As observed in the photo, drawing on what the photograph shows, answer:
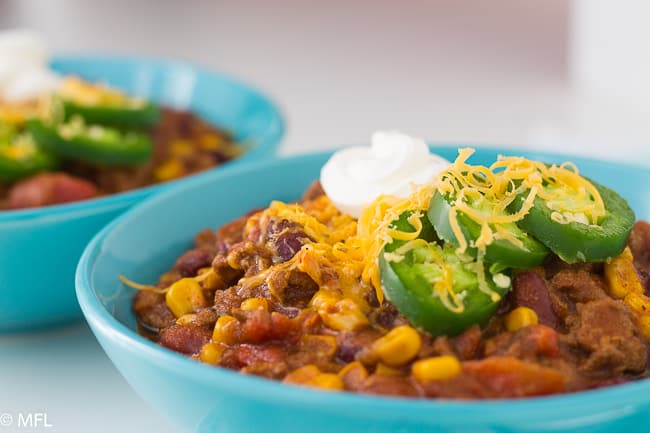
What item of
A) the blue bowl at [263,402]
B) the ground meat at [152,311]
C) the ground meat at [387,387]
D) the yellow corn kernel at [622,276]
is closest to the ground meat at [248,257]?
the ground meat at [152,311]

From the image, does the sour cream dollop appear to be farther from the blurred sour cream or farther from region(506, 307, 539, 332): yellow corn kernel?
the blurred sour cream

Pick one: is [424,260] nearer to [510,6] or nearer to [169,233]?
[169,233]

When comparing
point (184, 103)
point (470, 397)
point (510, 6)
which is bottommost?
point (510, 6)

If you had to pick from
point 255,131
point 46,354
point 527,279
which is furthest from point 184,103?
point 527,279

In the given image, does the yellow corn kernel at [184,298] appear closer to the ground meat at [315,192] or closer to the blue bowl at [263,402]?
the blue bowl at [263,402]

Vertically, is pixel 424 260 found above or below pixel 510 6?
above

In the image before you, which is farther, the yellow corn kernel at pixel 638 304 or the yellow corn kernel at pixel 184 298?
the yellow corn kernel at pixel 184 298

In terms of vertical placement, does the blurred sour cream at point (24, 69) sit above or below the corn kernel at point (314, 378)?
below
